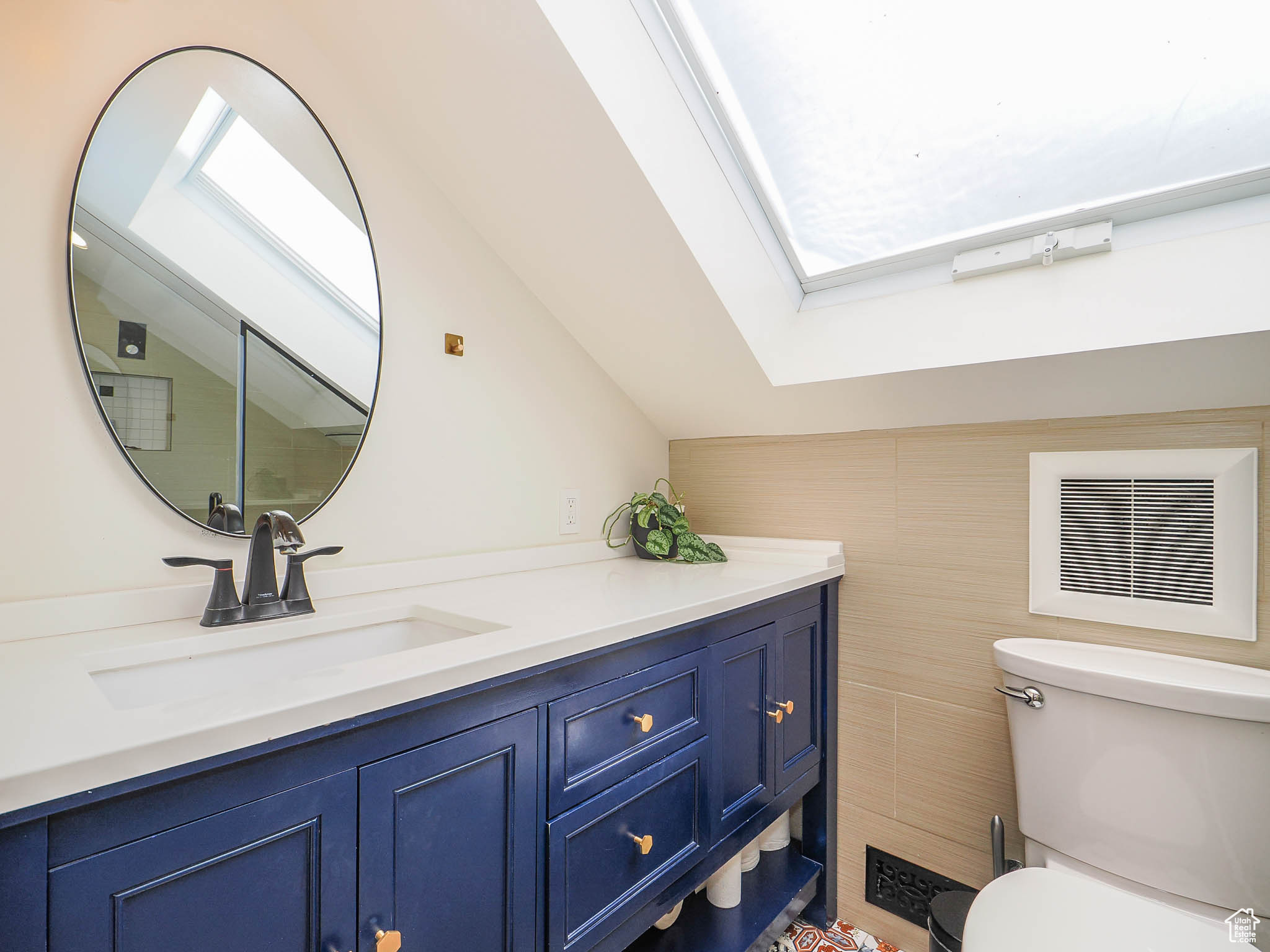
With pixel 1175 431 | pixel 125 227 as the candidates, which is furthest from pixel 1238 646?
pixel 125 227

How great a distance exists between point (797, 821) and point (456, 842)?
4.34ft

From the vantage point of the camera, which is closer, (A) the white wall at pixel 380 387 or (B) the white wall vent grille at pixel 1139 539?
(A) the white wall at pixel 380 387

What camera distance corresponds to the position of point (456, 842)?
2.72ft

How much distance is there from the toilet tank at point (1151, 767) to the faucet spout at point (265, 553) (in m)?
1.39

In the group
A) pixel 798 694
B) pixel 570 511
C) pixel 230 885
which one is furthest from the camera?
pixel 570 511

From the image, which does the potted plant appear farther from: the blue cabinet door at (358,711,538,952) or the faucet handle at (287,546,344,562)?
the blue cabinet door at (358,711,538,952)

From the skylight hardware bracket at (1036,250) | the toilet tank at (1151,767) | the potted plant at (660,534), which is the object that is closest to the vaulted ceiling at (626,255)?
the skylight hardware bracket at (1036,250)

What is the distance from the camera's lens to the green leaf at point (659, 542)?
184 cm

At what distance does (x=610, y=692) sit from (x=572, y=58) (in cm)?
107

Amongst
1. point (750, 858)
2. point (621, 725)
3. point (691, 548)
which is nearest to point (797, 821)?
point (750, 858)

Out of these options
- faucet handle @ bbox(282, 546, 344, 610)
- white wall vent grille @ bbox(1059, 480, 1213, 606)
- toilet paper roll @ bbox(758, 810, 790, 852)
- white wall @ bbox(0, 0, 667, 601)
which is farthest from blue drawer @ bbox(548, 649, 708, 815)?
white wall vent grille @ bbox(1059, 480, 1213, 606)

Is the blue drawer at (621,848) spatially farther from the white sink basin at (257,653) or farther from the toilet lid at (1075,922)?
the toilet lid at (1075,922)

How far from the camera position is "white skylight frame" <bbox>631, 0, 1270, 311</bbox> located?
3.81 ft

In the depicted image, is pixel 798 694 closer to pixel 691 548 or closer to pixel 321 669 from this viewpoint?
pixel 691 548
